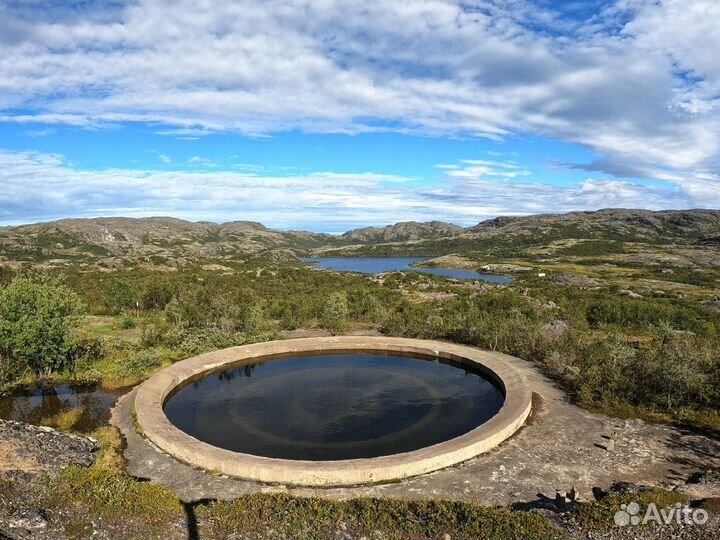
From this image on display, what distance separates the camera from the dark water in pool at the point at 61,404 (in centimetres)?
2061

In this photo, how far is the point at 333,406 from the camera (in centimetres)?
2245

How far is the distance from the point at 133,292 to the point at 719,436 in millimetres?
54594

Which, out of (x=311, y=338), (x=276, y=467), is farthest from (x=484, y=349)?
(x=276, y=467)

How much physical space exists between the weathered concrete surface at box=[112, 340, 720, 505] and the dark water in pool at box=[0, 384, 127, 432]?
7.45 ft

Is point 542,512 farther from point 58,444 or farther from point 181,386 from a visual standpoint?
point 181,386

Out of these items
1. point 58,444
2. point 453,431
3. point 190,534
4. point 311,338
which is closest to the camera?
point 190,534

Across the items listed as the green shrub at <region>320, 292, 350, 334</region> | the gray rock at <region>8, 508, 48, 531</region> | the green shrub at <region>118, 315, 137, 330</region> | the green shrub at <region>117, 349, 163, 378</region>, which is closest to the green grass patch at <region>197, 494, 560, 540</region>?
the gray rock at <region>8, 508, 48, 531</region>

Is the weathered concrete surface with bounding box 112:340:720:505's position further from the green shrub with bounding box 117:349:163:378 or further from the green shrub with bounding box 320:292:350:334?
the green shrub with bounding box 320:292:350:334

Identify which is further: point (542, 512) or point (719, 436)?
point (719, 436)

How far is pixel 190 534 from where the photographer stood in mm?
11945

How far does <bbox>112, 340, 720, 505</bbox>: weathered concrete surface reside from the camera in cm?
1426

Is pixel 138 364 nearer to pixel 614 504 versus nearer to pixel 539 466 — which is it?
pixel 539 466

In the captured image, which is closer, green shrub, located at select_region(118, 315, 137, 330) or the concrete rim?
the concrete rim

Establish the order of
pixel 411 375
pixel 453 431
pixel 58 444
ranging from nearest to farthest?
pixel 58 444 → pixel 453 431 → pixel 411 375
